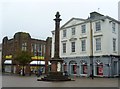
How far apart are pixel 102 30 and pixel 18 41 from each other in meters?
27.7

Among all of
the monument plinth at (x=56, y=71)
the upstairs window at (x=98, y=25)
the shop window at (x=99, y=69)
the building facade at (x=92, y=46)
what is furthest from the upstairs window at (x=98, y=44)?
the monument plinth at (x=56, y=71)

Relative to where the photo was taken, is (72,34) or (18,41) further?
(18,41)

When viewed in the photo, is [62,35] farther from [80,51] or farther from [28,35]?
[28,35]

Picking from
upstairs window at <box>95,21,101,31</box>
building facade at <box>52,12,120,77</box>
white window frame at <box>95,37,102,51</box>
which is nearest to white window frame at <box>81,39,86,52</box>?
building facade at <box>52,12,120,77</box>

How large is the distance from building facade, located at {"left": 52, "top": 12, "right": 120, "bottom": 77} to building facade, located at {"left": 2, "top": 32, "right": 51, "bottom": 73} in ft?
51.3

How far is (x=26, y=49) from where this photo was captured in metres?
64.5

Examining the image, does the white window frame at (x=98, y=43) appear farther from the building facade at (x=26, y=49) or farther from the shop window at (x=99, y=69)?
the building facade at (x=26, y=49)

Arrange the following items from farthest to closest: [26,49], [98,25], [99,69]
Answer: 1. [26,49]
2. [98,25]
3. [99,69]

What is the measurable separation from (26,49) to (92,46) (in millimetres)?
26103

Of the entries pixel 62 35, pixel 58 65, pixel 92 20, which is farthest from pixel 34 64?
pixel 58 65

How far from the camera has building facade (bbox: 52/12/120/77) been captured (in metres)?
42.1

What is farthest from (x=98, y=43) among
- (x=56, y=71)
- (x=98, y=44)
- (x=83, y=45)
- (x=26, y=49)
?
(x=26, y=49)

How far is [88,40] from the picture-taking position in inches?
1778

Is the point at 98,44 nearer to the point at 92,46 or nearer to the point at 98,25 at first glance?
the point at 92,46
